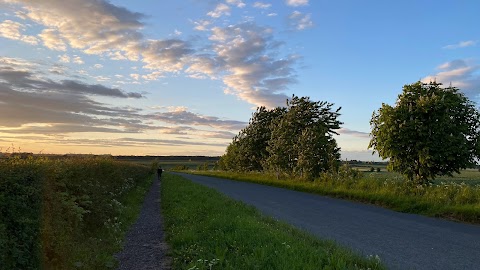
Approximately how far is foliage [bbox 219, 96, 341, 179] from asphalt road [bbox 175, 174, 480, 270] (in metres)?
13.8

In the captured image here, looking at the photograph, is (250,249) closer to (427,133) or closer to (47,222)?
(47,222)

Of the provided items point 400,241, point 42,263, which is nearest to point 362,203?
point 400,241

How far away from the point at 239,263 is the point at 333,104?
33.4m

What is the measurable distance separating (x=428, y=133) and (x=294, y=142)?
20.2 meters

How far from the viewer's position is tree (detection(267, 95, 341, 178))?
103 feet

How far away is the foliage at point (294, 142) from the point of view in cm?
3148

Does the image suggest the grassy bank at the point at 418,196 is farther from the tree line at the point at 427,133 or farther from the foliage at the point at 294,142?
Result: the foliage at the point at 294,142

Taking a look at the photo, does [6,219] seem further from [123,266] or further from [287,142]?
[287,142]

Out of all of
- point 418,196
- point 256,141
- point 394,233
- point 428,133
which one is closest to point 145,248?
point 394,233

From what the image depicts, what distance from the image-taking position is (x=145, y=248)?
9.45 m

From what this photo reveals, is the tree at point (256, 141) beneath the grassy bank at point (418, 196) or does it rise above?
above

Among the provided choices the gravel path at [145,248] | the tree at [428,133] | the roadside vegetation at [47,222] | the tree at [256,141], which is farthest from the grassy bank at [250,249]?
the tree at [256,141]

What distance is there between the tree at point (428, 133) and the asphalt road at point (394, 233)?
10.8 ft

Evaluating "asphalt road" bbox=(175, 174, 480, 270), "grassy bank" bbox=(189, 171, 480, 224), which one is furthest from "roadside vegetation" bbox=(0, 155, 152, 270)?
"grassy bank" bbox=(189, 171, 480, 224)
